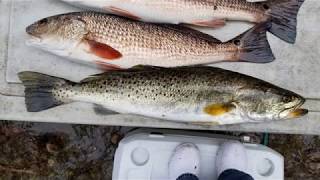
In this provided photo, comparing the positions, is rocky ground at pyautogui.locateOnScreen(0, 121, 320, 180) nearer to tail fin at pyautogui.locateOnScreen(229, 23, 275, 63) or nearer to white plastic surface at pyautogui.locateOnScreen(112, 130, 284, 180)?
white plastic surface at pyautogui.locateOnScreen(112, 130, 284, 180)

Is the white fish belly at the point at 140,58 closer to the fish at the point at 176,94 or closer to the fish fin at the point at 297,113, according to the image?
the fish at the point at 176,94

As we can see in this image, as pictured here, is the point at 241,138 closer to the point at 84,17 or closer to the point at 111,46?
the point at 111,46

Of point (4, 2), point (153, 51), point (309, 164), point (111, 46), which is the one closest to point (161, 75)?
point (153, 51)

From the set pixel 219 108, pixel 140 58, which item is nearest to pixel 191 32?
pixel 140 58

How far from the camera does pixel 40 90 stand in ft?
6.20

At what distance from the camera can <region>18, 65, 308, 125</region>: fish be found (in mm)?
1868

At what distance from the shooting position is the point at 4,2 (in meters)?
2.07

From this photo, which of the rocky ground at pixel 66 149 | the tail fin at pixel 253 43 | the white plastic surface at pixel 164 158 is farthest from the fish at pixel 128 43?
the rocky ground at pixel 66 149

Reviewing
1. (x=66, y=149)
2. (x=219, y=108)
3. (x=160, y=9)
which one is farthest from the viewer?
(x=66, y=149)

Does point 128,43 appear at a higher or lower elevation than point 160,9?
lower

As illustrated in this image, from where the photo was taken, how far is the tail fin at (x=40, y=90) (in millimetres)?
1888

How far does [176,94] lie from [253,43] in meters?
0.42

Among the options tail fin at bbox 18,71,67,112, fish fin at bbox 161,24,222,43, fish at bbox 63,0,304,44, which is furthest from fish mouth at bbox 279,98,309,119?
tail fin at bbox 18,71,67,112

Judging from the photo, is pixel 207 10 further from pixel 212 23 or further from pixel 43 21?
pixel 43 21
